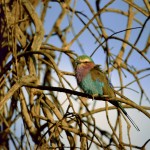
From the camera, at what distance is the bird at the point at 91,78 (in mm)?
3011

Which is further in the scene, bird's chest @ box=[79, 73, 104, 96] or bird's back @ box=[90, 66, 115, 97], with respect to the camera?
bird's back @ box=[90, 66, 115, 97]

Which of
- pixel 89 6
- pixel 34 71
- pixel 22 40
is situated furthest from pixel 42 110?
pixel 89 6

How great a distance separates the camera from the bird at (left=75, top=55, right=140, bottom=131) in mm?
3011

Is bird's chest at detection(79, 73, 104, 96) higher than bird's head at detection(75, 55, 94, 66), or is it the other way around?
bird's head at detection(75, 55, 94, 66)

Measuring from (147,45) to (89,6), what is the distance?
67 cm

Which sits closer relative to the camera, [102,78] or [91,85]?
[91,85]

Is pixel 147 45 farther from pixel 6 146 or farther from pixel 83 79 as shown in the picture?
pixel 6 146

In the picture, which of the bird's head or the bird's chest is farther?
the bird's head

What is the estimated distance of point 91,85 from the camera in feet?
9.83

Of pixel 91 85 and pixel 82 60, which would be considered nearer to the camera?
pixel 91 85

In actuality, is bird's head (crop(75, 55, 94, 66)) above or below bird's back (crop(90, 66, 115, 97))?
above

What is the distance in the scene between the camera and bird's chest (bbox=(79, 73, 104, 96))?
9.70 feet

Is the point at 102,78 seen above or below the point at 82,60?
below

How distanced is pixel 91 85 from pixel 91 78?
0.13 meters
